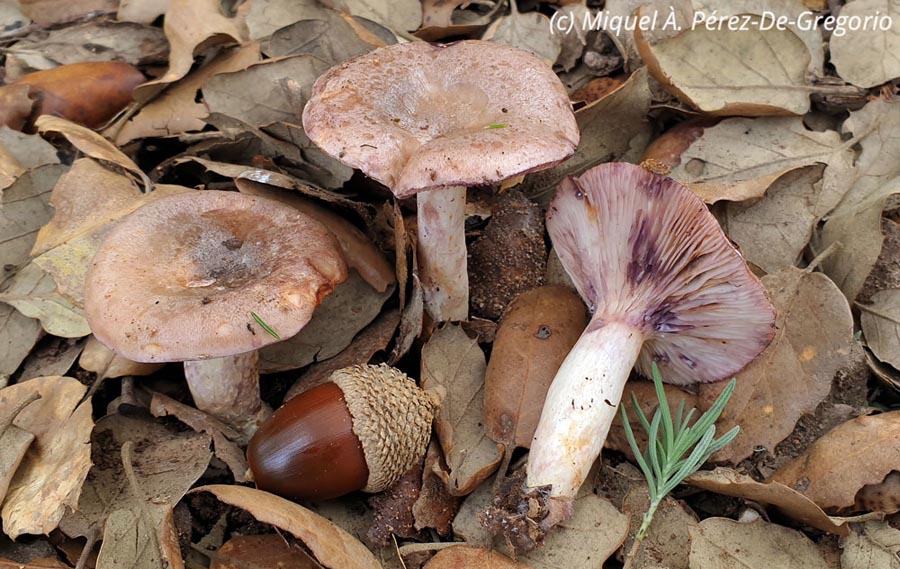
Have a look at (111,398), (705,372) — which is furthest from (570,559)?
(111,398)

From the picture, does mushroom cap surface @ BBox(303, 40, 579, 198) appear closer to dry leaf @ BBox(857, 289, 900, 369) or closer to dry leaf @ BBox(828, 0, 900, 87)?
dry leaf @ BBox(857, 289, 900, 369)

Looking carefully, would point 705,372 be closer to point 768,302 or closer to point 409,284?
point 768,302

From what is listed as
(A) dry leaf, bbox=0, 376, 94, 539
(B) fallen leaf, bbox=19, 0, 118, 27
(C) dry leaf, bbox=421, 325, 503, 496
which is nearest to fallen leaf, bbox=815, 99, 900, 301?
(C) dry leaf, bbox=421, 325, 503, 496

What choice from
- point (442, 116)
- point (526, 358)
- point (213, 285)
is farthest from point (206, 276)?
point (526, 358)

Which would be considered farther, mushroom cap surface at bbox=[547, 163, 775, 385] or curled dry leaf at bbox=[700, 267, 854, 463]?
curled dry leaf at bbox=[700, 267, 854, 463]

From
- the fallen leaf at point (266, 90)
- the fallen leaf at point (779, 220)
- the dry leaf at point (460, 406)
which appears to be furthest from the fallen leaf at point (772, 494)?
the fallen leaf at point (266, 90)

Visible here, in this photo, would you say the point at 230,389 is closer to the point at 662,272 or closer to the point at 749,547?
the point at 662,272
